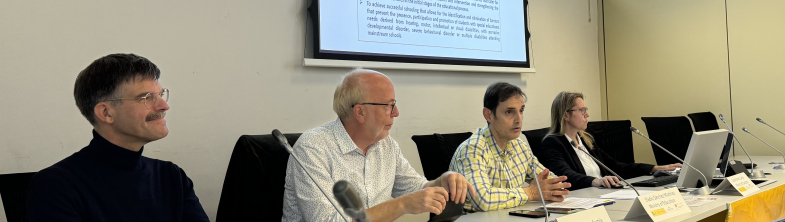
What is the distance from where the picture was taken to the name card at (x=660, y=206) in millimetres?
1683

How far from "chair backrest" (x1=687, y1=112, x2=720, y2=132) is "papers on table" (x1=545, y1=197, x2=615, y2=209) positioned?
7.91 ft

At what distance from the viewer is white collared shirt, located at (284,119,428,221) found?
1.61 meters

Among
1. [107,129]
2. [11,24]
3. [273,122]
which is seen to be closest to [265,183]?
[107,129]

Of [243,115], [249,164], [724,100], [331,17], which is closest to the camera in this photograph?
[249,164]

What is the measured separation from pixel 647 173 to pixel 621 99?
6.61 feet

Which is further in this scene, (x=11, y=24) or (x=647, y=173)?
(x=647, y=173)

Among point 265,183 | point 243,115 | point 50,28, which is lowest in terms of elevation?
point 265,183

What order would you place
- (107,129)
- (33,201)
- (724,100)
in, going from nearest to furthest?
(33,201), (107,129), (724,100)

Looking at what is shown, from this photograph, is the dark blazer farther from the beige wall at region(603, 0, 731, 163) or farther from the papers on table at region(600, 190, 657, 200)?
the beige wall at region(603, 0, 731, 163)

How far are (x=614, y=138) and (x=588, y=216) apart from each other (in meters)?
2.28

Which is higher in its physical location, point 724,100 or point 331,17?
point 331,17

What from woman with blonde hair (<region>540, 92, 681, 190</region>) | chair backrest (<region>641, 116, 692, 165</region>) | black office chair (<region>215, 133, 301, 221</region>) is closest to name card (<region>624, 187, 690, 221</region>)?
woman with blonde hair (<region>540, 92, 681, 190</region>)

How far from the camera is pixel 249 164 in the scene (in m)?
1.88

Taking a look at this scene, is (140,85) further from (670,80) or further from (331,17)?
(670,80)
